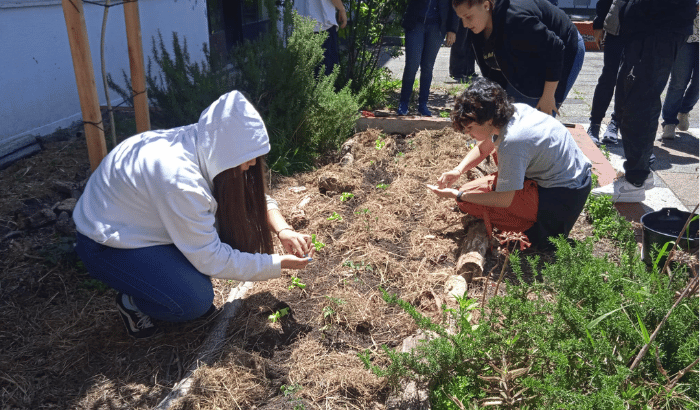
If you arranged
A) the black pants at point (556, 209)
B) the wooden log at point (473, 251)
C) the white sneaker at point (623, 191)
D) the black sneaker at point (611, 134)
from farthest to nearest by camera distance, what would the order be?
the black sneaker at point (611, 134) < the white sneaker at point (623, 191) < the black pants at point (556, 209) < the wooden log at point (473, 251)

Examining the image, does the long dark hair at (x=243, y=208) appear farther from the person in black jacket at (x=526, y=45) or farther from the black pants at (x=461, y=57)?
the black pants at (x=461, y=57)

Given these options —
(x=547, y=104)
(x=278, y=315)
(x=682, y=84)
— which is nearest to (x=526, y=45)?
(x=547, y=104)

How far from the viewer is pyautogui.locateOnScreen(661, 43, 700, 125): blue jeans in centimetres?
534

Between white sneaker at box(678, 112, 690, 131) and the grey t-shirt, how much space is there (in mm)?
3496

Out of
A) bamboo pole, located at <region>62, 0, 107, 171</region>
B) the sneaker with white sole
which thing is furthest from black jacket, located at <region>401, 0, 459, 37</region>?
bamboo pole, located at <region>62, 0, 107, 171</region>

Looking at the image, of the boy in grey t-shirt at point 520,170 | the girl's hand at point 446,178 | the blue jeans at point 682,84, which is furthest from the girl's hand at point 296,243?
the blue jeans at point 682,84

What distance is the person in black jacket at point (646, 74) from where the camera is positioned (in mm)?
3852

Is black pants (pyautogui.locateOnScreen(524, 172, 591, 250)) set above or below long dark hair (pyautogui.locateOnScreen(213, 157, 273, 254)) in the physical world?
below

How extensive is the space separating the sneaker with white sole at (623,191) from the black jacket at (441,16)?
2870 mm

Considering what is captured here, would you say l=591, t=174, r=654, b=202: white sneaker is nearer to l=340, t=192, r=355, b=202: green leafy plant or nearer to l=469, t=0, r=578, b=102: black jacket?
l=469, t=0, r=578, b=102: black jacket

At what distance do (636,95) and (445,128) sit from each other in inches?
77.3

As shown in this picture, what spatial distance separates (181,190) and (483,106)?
5.41 ft

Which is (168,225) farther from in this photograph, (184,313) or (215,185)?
(184,313)

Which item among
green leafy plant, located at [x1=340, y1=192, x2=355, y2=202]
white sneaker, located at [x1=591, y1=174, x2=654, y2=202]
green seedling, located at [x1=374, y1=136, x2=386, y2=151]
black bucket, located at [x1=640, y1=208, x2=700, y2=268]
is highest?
black bucket, located at [x1=640, y1=208, x2=700, y2=268]
